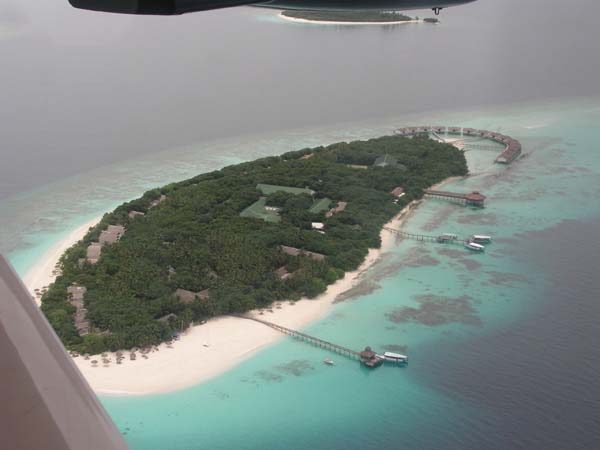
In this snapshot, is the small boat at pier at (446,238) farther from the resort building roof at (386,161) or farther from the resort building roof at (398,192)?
the resort building roof at (386,161)

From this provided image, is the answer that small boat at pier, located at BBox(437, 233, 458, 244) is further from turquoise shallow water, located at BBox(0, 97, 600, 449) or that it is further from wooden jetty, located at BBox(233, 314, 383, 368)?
wooden jetty, located at BBox(233, 314, 383, 368)

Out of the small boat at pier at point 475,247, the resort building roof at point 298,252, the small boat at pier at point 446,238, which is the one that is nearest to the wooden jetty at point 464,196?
the small boat at pier at point 446,238

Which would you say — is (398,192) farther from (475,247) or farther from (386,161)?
(475,247)

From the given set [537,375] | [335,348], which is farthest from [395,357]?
[537,375]

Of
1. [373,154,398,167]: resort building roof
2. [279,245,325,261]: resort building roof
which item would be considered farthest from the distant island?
[279,245,325,261]: resort building roof

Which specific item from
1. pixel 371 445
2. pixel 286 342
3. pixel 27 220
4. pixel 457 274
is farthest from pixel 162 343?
pixel 27 220

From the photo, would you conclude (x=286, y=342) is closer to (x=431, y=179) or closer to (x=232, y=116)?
(x=431, y=179)
